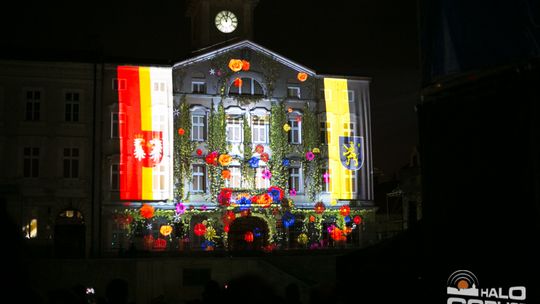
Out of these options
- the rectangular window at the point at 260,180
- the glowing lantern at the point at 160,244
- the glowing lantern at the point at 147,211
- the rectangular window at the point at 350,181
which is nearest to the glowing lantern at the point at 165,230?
the glowing lantern at the point at 160,244

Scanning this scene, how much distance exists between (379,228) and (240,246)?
20.5 metres

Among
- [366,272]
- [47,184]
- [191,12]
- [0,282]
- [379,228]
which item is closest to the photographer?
[0,282]

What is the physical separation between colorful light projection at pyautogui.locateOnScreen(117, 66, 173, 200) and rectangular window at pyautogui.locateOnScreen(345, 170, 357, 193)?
1025 centimetres

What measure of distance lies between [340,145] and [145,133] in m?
11.3

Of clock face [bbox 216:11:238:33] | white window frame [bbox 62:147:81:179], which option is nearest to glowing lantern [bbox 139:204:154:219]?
white window frame [bbox 62:147:81:179]

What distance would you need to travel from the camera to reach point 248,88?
41.4 m

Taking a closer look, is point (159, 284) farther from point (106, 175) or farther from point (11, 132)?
point (11, 132)

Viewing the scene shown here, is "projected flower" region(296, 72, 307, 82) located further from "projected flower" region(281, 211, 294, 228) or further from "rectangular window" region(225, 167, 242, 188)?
"projected flower" region(281, 211, 294, 228)

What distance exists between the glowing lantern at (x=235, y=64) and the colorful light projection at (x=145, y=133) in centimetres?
342

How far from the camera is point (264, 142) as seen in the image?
4103 centimetres

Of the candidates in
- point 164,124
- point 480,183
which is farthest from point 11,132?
point 480,183

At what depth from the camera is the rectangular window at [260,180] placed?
4044 cm

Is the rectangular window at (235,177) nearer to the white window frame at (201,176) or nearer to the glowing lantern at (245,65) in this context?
the white window frame at (201,176)

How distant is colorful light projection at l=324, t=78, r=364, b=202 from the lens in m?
41.8
